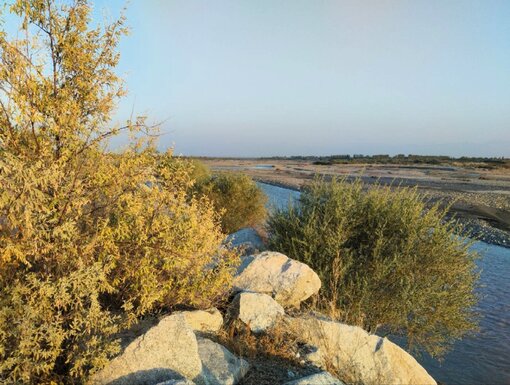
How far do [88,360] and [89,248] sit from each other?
1.27 meters

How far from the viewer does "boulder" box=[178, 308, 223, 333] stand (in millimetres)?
5939

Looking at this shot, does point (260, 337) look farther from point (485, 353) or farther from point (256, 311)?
point (485, 353)

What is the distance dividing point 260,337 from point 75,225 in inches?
116

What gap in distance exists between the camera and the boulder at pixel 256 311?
6.38 metres

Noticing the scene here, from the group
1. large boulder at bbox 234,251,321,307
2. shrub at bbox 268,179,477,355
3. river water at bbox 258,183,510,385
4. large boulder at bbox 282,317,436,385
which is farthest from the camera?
river water at bbox 258,183,510,385

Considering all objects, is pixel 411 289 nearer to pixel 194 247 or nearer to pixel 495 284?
pixel 194 247

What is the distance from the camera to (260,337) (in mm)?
6281

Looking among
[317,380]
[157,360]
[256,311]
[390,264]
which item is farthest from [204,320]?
[390,264]

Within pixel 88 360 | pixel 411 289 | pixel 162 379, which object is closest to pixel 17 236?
pixel 88 360

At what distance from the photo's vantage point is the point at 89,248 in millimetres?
5137

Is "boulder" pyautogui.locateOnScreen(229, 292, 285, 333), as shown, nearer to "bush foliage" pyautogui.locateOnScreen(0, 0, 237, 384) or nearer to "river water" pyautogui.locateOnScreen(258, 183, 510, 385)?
"bush foliage" pyautogui.locateOnScreen(0, 0, 237, 384)

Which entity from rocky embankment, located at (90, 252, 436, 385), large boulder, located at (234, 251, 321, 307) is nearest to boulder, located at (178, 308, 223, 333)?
rocky embankment, located at (90, 252, 436, 385)

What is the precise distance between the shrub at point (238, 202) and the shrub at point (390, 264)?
1096 centimetres

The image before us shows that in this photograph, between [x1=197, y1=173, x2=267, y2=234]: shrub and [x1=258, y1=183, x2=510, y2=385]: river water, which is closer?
[x1=258, y1=183, x2=510, y2=385]: river water
